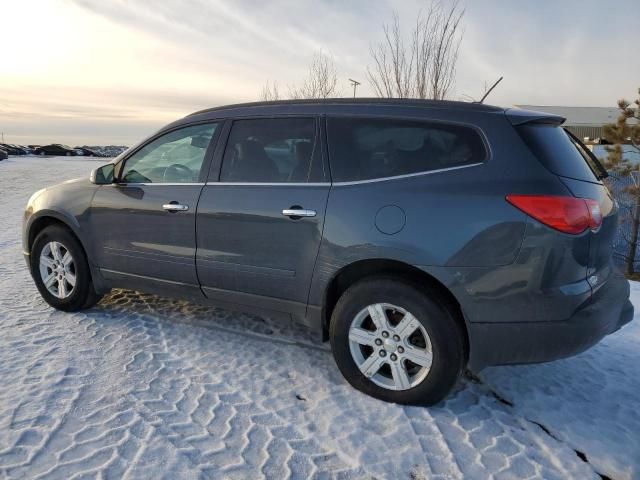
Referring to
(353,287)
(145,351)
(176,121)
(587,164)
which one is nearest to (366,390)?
(353,287)

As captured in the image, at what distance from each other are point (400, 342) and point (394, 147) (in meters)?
1.13

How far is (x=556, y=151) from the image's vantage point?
9.00ft

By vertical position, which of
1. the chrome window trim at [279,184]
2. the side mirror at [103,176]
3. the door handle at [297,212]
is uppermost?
the chrome window trim at [279,184]

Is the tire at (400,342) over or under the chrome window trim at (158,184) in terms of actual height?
under

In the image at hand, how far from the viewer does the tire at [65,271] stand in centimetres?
420

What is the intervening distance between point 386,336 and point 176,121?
7.53 feet

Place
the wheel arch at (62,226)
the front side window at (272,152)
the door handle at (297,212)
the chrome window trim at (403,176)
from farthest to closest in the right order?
the wheel arch at (62,226)
the front side window at (272,152)
the door handle at (297,212)
the chrome window trim at (403,176)

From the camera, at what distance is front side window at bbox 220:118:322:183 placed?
10.6 feet

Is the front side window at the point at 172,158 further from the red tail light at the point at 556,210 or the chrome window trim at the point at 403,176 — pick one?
the red tail light at the point at 556,210

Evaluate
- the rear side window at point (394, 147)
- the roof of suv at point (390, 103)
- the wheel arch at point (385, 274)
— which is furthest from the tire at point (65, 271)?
the rear side window at point (394, 147)

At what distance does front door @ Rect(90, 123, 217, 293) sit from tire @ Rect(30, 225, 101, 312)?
0.77ft

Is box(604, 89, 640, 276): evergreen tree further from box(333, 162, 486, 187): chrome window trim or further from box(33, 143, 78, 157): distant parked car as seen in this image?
box(33, 143, 78, 157): distant parked car

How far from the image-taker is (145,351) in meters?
3.58

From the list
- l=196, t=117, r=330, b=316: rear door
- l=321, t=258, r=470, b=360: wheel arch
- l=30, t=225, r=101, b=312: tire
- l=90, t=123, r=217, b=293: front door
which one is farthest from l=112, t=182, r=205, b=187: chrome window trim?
l=321, t=258, r=470, b=360: wheel arch
